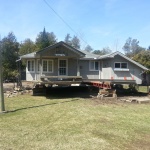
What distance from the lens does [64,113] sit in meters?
12.8

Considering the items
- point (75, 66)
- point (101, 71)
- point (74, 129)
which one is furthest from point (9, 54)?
point (74, 129)

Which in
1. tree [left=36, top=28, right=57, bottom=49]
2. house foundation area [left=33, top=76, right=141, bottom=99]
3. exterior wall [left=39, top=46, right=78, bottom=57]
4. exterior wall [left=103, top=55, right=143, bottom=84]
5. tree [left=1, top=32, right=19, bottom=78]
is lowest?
house foundation area [left=33, top=76, right=141, bottom=99]

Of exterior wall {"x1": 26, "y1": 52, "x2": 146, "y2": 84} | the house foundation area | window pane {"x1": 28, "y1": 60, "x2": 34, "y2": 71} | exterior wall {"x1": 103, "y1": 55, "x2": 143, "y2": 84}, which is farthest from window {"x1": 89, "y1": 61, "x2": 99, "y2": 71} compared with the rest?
window pane {"x1": 28, "y1": 60, "x2": 34, "y2": 71}

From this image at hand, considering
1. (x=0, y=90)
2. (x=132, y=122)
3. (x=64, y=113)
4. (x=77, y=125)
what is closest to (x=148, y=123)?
(x=132, y=122)

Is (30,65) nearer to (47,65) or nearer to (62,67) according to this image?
(47,65)

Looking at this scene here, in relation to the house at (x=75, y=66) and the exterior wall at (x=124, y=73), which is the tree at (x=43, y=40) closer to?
the house at (x=75, y=66)

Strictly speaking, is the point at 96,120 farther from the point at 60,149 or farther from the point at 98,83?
the point at 98,83

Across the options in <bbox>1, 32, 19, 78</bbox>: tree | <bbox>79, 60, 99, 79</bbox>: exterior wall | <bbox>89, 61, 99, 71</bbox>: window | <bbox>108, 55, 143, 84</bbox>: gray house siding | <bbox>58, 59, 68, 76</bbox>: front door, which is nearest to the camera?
<bbox>108, 55, 143, 84</bbox>: gray house siding

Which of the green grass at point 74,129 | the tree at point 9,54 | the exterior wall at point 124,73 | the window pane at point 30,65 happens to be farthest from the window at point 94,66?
the tree at point 9,54

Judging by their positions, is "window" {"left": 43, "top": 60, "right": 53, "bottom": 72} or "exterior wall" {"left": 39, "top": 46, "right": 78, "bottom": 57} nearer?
"exterior wall" {"left": 39, "top": 46, "right": 78, "bottom": 57}

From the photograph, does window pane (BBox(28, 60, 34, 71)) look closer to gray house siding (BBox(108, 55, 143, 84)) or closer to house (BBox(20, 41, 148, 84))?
house (BBox(20, 41, 148, 84))

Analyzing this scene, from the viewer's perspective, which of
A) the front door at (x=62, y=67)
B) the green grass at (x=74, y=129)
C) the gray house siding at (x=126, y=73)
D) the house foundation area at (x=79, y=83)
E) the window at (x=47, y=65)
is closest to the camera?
the green grass at (x=74, y=129)

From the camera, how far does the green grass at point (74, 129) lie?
771cm

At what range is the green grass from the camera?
7707 millimetres
